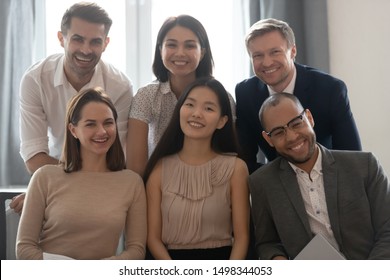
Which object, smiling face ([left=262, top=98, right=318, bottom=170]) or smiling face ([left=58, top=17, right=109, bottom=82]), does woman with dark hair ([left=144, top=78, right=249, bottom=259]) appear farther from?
smiling face ([left=58, top=17, right=109, bottom=82])

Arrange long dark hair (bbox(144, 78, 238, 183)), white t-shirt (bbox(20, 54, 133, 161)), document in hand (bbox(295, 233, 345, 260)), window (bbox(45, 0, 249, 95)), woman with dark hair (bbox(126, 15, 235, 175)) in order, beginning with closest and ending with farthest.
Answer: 1. document in hand (bbox(295, 233, 345, 260))
2. long dark hair (bbox(144, 78, 238, 183))
3. woman with dark hair (bbox(126, 15, 235, 175))
4. white t-shirt (bbox(20, 54, 133, 161))
5. window (bbox(45, 0, 249, 95))

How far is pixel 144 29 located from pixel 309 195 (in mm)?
1577

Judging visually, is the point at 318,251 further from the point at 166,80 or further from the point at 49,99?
the point at 49,99

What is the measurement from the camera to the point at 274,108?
1.77 meters

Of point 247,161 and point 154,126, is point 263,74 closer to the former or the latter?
point 247,161

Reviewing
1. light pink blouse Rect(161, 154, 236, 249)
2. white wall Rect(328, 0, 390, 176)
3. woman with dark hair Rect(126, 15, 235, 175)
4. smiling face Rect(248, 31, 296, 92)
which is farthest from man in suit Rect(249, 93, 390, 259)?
white wall Rect(328, 0, 390, 176)

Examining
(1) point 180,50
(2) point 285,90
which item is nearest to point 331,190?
(2) point 285,90

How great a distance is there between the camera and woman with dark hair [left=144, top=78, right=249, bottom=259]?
1822 millimetres

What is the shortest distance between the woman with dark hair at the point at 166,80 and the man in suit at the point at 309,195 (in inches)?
15.5

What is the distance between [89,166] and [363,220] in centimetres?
92

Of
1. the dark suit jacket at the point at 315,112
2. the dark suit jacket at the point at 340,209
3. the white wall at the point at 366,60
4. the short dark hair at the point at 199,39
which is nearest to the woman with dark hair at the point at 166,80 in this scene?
the short dark hair at the point at 199,39

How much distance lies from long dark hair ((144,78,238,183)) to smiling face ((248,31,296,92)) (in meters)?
0.23

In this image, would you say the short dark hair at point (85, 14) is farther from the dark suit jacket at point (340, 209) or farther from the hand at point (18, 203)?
the dark suit jacket at point (340, 209)

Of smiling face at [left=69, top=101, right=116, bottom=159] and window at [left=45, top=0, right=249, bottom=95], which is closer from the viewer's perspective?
smiling face at [left=69, top=101, right=116, bottom=159]
